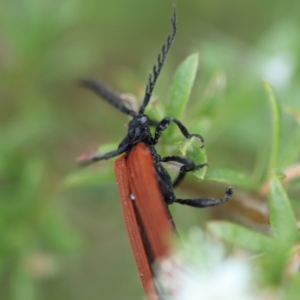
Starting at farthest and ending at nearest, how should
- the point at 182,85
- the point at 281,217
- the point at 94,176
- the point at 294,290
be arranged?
the point at 94,176 < the point at 182,85 < the point at 281,217 < the point at 294,290

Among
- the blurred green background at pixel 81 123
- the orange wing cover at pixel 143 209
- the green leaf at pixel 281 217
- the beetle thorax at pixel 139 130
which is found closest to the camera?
the green leaf at pixel 281 217

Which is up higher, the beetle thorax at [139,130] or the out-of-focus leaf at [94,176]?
the beetle thorax at [139,130]

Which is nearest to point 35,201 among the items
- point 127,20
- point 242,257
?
point 242,257

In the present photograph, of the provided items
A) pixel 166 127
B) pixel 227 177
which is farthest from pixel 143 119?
pixel 227 177

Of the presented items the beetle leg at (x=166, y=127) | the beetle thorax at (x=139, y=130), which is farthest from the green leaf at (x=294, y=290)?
the beetle thorax at (x=139, y=130)

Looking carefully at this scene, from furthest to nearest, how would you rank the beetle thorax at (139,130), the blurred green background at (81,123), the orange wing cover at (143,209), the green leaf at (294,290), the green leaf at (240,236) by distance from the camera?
the blurred green background at (81,123) < the beetle thorax at (139,130) < the orange wing cover at (143,209) < the green leaf at (240,236) < the green leaf at (294,290)

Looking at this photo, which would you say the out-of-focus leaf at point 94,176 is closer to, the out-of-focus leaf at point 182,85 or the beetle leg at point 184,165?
the beetle leg at point 184,165

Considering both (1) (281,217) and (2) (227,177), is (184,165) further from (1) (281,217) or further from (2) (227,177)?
(1) (281,217)
